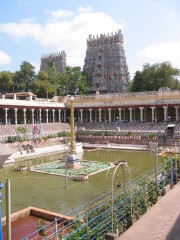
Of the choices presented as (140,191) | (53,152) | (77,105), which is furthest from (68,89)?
(140,191)

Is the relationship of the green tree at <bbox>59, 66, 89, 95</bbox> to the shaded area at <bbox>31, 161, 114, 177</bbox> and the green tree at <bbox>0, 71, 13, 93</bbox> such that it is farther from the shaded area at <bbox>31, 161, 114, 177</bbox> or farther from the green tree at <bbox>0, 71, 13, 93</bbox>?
the shaded area at <bbox>31, 161, 114, 177</bbox>

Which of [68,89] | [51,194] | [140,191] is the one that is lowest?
[51,194]

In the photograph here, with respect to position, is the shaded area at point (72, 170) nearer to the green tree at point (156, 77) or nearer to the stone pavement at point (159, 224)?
the stone pavement at point (159, 224)

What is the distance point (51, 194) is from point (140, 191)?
18.2 ft

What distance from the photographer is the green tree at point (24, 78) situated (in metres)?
59.0

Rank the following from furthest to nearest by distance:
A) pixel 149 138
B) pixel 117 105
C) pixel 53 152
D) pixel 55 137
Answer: pixel 117 105 < pixel 55 137 < pixel 149 138 < pixel 53 152

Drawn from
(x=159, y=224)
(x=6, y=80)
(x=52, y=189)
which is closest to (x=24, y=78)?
(x=6, y=80)

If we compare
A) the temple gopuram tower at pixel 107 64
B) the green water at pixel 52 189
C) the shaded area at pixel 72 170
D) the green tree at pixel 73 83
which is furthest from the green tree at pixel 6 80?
the green water at pixel 52 189

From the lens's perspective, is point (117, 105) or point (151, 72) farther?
point (151, 72)

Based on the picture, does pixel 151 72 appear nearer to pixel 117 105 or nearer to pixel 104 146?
pixel 117 105

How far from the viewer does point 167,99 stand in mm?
40969

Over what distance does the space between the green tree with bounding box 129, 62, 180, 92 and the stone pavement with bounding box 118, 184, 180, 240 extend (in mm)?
48186

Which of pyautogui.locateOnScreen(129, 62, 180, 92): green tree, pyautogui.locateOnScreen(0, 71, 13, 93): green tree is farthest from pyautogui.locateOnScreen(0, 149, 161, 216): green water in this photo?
pyautogui.locateOnScreen(0, 71, 13, 93): green tree

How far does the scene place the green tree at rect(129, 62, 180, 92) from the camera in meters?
56.2
